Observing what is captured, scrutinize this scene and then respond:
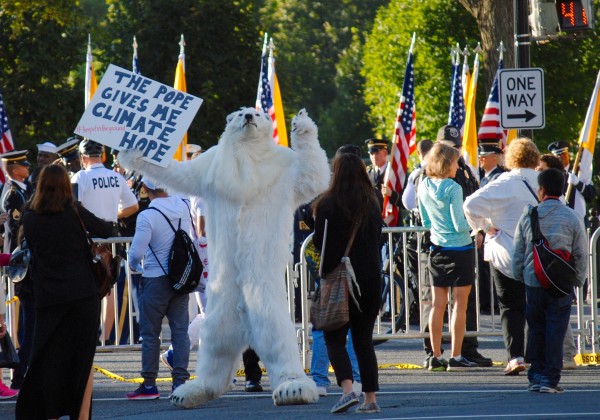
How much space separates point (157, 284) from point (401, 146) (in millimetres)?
7804

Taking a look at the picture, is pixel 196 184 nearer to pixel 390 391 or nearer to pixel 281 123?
pixel 390 391

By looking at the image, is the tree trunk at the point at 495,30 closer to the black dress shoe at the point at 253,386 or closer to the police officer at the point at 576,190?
the police officer at the point at 576,190

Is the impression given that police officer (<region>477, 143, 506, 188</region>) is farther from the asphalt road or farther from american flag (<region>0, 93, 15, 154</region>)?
american flag (<region>0, 93, 15, 154</region>)

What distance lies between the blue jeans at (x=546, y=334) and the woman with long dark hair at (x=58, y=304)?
3.54 metres

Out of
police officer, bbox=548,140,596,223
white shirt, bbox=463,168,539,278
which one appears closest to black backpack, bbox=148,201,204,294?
white shirt, bbox=463,168,539,278

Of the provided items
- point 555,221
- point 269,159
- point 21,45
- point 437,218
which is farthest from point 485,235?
point 21,45

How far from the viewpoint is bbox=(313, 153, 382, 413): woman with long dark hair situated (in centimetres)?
959

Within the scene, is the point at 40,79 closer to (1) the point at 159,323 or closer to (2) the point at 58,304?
(1) the point at 159,323

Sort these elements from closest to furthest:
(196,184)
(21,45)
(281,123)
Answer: (196,184) → (281,123) → (21,45)

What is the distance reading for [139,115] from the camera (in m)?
10.2

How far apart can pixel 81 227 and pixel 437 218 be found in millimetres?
4014

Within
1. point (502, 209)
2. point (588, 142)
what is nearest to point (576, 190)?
point (588, 142)

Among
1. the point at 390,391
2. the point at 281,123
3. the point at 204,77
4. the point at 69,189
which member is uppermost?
the point at 204,77

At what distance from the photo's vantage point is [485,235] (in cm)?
1234
